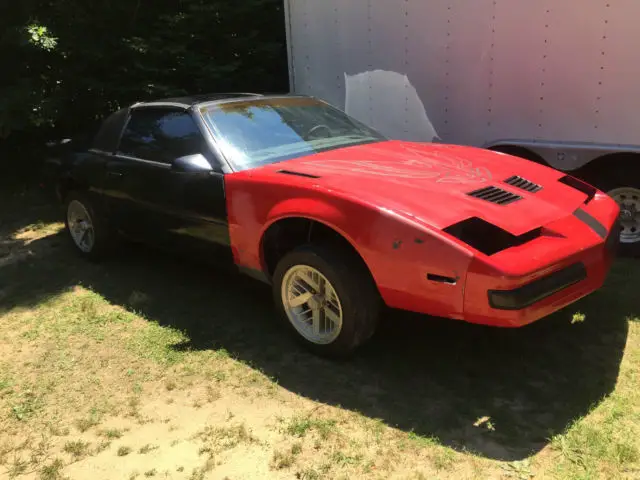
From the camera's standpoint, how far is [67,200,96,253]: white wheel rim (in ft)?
16.9

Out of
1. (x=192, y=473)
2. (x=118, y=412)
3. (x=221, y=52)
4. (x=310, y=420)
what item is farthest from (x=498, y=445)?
(x=221, y=52)

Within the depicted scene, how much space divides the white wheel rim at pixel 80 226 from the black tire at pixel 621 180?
4424 mm

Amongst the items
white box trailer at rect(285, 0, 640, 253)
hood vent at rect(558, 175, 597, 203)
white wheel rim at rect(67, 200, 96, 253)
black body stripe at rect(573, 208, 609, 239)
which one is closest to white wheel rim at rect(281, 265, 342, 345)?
black body stripe at rect(573, 208, 609, 239)

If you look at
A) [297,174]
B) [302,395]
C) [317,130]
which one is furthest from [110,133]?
[302,395]

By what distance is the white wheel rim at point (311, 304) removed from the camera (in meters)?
3.24

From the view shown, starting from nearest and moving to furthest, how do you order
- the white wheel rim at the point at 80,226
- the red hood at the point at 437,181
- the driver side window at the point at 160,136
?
the red hood at the point at 437,181 → the driver side window at the point at 160,136 → the white wheel rim at the point at 80,226

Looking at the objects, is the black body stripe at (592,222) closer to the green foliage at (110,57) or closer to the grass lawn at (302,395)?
the grass lawn at (302,395)

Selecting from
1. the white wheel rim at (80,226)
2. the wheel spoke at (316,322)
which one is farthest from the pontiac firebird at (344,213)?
the white wheel rim at (80,226)

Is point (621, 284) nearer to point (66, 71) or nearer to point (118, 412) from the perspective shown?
point (118, 412)

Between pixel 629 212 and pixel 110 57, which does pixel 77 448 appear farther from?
pixel 110 57

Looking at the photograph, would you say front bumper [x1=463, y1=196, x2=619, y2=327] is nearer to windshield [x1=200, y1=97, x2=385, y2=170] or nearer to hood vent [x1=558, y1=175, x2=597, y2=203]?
hood vent [x1=558, y1=175, x2=597, y2=203]

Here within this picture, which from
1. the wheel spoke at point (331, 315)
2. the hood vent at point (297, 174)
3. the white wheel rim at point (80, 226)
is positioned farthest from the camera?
the white wheel rim at point (80, 226)

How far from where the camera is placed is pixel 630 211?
4.73m

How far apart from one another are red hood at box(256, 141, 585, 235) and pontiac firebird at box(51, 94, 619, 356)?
0.01m
